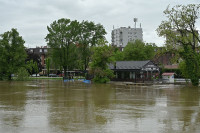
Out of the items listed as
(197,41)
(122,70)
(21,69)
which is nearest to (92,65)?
(122,70)

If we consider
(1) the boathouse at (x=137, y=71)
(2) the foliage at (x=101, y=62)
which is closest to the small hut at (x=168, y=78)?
(1) the boathouse at (x=137, y=71)

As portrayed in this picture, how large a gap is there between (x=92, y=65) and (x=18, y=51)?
26.7 m

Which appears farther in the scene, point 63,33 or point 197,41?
point 63,33

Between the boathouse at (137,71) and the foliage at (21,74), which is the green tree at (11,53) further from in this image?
the boathouse at (137,71)

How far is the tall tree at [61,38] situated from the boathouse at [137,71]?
1845 cm

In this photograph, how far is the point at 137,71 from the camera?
2153 inches

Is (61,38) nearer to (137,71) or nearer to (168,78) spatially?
(137,71)

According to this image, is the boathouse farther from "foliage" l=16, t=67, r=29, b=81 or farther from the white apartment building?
the white apartment building

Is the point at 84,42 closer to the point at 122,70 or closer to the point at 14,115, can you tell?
the point at 122,70

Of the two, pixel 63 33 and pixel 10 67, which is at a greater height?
pixel 63 33

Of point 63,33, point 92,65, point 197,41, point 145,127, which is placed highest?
point 63,33

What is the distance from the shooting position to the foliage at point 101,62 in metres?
51.7

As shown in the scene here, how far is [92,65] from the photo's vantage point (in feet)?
174

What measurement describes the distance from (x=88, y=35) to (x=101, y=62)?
825 inches
